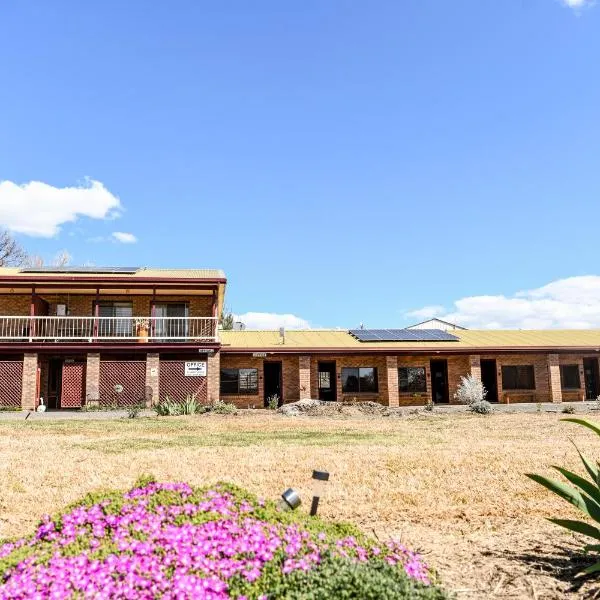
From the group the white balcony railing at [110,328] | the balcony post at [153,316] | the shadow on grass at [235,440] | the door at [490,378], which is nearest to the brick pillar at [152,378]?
the white balcony railing at [110,328]

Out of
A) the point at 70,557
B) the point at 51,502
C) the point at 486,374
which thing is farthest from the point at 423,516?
the point at 486,374

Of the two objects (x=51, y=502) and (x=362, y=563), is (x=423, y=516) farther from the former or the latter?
(x=51, y=502)

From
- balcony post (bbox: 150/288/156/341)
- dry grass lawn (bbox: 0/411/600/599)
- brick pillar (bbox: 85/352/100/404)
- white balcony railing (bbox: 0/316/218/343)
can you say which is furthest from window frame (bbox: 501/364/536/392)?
brick pillar (bbox: 85/352/100/404)

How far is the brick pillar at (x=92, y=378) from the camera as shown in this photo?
2277cm

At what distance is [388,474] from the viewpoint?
8773mm

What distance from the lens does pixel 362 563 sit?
3945mm

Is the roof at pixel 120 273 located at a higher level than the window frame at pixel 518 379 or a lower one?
higher

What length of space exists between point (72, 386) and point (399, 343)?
15.4 m

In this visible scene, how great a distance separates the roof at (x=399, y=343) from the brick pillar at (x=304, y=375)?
A: 625 millimetres

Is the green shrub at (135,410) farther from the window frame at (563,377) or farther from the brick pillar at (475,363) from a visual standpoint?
the window frame at (563,377)

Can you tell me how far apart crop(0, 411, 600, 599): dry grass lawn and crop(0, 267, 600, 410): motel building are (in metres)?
7.10

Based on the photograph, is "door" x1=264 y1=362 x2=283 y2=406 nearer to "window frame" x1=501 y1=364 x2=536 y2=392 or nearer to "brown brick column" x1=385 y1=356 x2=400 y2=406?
"brown brick column" x1=385 y1=356 x2=400 y2=406

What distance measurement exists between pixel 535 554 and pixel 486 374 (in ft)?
82.3

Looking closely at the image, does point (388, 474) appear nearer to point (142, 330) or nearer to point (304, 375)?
point (304, 375)
